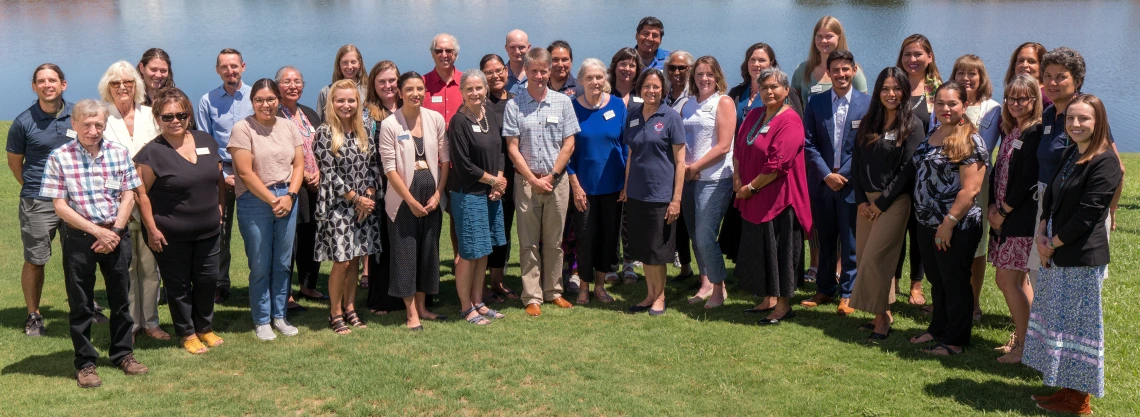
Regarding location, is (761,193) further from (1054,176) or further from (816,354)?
(1054,176)

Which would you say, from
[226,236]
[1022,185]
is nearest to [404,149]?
[226,236]

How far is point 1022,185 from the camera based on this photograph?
5.37 metres

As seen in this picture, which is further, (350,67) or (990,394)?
(350,67)

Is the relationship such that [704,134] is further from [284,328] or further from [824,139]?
[284,328]

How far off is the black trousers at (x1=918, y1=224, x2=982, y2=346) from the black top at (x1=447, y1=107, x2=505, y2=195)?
3018mm

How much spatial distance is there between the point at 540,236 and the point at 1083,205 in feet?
12.4

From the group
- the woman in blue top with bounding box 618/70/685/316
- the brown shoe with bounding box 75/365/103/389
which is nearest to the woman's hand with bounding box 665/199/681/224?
the woman in blue top with bounding box 618/70/685/316

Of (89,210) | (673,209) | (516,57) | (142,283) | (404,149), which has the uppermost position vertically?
(516,57)

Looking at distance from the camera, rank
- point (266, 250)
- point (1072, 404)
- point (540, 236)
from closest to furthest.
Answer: point (1072, 404)
point (266, 250)
point (540, 236)

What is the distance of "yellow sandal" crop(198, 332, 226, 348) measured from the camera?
619 centimetres

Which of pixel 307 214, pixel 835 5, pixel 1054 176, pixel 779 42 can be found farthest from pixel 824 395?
pixel 835 5

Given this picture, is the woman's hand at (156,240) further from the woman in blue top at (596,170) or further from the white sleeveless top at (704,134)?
the white sleeveless top at (704,134)

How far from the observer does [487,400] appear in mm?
5215

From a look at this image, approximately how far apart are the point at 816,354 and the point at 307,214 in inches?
156
